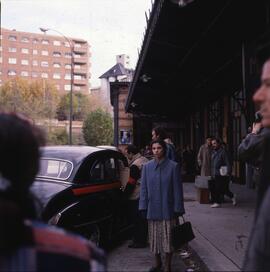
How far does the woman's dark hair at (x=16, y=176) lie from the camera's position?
1436 mm

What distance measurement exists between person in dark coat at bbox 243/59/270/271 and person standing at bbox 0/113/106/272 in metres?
0.63

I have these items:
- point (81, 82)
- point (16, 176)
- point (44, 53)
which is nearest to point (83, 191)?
point (16, 176)

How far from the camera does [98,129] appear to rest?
267ft

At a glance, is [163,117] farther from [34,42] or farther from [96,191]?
[34,42]

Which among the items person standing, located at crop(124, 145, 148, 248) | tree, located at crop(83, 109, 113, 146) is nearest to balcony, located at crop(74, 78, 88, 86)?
tree, located at crop(83, 109, 113, 146)

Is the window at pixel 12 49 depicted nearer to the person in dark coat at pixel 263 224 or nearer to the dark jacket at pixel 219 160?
the dark jacket at pixel 219 160

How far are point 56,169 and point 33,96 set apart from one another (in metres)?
89.1

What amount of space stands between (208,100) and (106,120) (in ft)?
197

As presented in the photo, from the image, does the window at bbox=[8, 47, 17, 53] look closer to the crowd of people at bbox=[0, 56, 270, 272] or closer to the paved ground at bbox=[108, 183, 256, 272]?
the paved ground at bbox=[108, 183, 256, 272]

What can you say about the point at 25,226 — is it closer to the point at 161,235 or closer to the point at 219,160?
the point at 161,235

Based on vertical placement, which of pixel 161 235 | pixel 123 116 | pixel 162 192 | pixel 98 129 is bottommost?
pixel 161 235

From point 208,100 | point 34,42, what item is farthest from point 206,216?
point 34,42

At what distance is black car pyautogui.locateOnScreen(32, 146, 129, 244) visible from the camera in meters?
6.52

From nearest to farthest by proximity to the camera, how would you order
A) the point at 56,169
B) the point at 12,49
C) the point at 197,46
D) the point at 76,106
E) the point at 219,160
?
the point at 56,169, the point at 197,46, the point at 219,160, the point at 76,106, the point at 12,49
